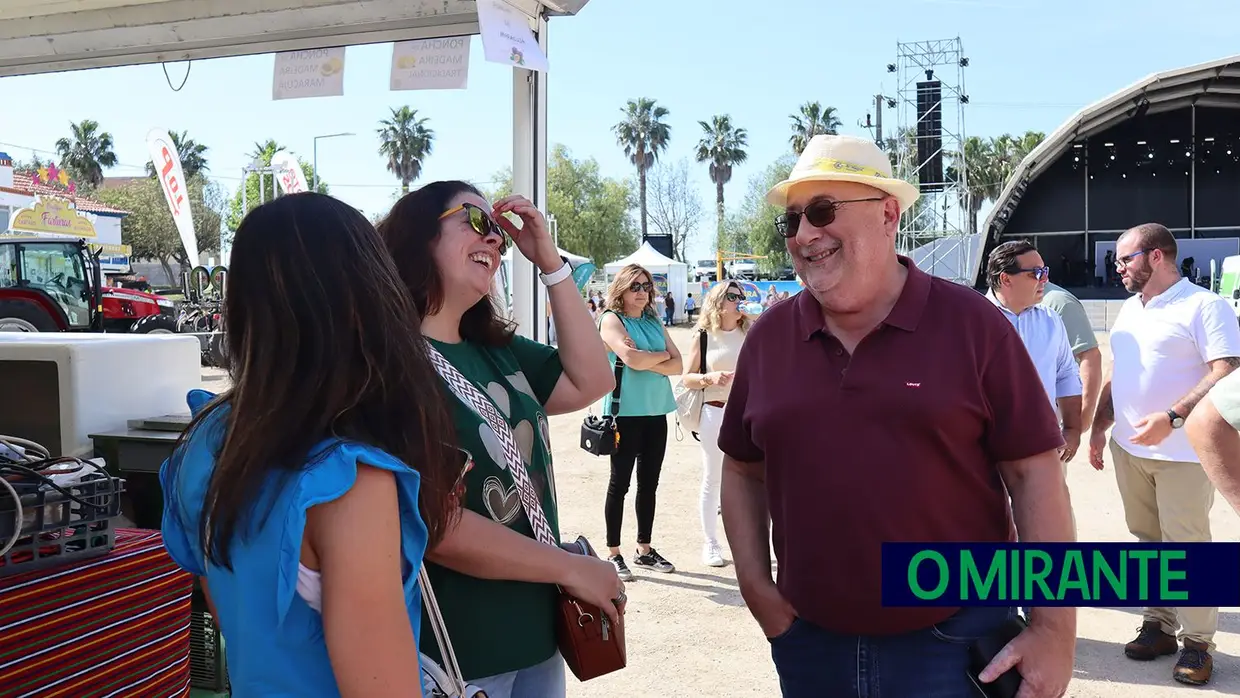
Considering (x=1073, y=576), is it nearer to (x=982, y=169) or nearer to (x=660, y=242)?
(x=660, y=242)

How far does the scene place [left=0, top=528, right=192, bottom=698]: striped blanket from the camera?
1527 millimetres

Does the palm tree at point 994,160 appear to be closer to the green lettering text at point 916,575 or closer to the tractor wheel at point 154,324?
the tractor wheel at point 154,324

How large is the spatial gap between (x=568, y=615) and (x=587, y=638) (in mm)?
65

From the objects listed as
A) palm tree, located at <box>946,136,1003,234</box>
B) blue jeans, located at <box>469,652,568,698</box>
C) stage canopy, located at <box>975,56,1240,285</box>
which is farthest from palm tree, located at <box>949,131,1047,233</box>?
blue jeans, located at <box>469,652,568,698</box>

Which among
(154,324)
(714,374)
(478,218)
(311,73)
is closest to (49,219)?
(154,324)

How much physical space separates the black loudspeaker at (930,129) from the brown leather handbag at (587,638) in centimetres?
3380

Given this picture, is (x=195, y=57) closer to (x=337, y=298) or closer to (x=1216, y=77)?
(x=337, y=298)

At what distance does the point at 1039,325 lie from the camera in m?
4.56

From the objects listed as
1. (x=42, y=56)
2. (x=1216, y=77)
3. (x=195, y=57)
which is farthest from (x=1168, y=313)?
(x=1216, y=77)

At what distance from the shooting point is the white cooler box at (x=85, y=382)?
2.25 meters

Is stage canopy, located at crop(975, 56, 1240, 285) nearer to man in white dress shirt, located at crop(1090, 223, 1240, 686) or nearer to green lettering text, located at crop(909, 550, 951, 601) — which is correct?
man in white dress shirt, located at crop(1090, 223, 1240, 686)

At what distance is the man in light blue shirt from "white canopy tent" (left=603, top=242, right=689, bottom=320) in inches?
926

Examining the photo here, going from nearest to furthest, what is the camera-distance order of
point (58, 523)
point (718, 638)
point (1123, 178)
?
point (58, 523) → point (718, 638) → point (1123, 178)

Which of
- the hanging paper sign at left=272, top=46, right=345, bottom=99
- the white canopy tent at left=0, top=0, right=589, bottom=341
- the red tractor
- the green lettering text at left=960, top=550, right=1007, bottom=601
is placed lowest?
the green lettering text at left=960, top=550, right=1007, bottom=601
